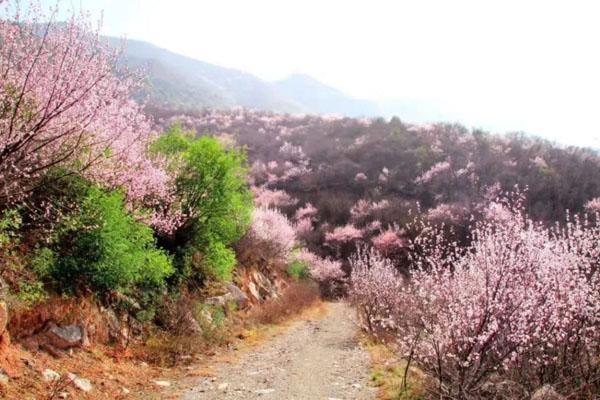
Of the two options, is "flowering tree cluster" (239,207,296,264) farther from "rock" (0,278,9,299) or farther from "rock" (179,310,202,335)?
"rock" (0,278,9,299)

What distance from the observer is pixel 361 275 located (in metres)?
15.7

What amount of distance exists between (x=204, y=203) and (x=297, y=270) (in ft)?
44.0

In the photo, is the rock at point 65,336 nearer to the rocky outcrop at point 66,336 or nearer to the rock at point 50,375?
the rocky outcrop at point 66,336

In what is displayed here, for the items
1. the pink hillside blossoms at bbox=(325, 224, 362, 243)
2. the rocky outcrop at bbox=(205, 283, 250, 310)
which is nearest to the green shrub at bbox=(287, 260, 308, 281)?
the pink hillside blossoms at bbox=(325, 224, 362, 243)

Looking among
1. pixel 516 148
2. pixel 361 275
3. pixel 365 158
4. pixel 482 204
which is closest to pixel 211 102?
pixel 365 158

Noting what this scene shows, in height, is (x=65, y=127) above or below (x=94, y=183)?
above

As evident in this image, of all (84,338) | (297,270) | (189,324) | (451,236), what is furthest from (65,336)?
(451,236)

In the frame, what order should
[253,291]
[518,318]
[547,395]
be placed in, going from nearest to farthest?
[547,395] < [518,318] < [253,291]

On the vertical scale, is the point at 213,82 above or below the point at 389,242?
above

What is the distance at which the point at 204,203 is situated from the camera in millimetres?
12297

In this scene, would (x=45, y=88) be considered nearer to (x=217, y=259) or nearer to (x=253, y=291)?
(x=217, y=259)

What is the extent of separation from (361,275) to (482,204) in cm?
2007

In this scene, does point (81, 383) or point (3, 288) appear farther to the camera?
point (81, 383)

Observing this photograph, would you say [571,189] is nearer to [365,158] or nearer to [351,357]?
[365,158]
